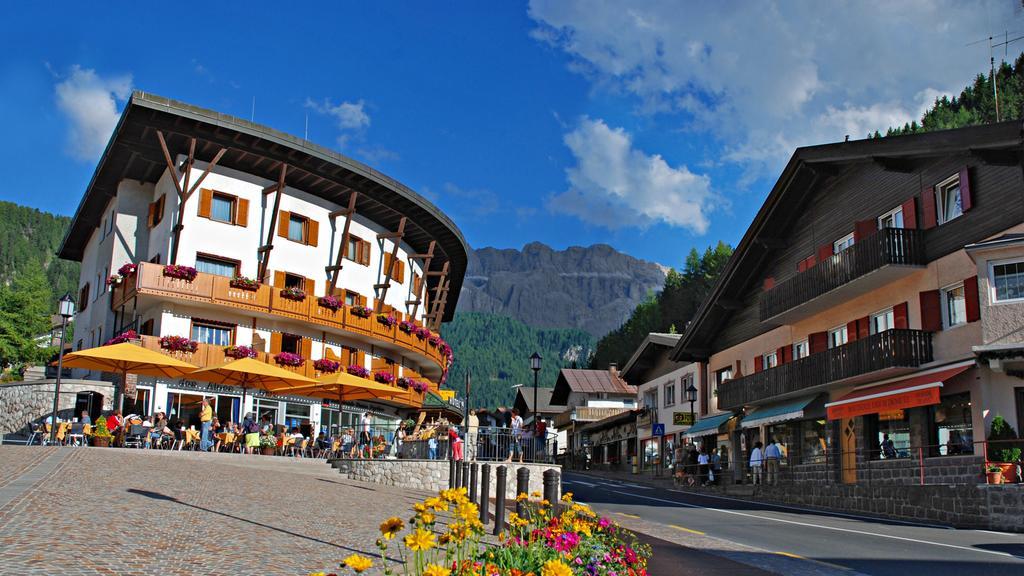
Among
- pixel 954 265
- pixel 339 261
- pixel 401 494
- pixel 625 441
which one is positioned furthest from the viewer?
pixel 625 441

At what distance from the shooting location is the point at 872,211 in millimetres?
28859

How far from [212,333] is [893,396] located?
27045 mm

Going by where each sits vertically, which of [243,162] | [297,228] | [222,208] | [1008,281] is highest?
[243,162]

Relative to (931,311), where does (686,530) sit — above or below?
below

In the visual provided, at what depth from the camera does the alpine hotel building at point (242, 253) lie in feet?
122

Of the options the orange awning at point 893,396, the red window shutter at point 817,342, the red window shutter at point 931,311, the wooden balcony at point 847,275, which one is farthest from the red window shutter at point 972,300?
the red window shutter at point 817,342

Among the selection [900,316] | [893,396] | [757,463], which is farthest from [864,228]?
[757,463]

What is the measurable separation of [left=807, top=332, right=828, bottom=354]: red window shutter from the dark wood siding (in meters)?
3.06

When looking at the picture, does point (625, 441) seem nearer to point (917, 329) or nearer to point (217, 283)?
point (217, 283)

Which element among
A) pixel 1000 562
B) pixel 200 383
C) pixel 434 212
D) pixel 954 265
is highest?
pixel 434 212

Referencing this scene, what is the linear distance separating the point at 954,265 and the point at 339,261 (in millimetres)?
27142

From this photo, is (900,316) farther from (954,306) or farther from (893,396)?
(893,396)

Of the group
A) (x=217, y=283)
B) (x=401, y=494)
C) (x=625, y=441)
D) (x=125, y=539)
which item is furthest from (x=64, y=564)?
(x=625, y=441)

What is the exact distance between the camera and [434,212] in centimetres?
4866
